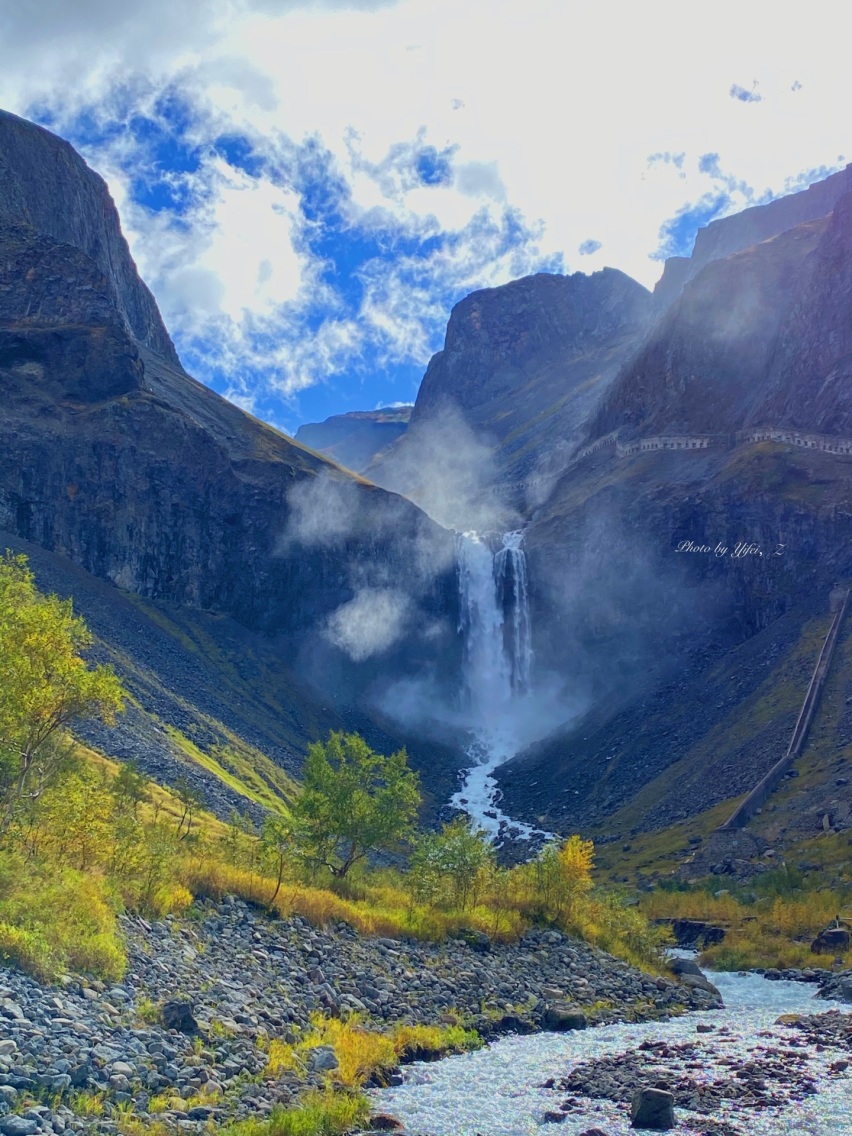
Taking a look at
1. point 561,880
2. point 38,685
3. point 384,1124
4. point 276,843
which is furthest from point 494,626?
point 384,1124

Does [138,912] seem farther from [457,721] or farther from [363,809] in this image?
[457,721]

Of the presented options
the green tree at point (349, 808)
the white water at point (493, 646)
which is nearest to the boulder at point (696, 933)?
the green tree at point (349, 808)

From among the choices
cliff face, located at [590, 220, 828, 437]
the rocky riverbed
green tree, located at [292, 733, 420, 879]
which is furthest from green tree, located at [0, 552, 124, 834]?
cliff face, located at [590, 220, 828, 437]

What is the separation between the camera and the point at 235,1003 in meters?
21.2

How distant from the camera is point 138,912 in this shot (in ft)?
78.7

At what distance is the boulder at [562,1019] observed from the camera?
95.0 feet

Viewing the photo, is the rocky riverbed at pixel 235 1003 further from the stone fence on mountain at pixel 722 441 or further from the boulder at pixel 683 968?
the stone fence on mountain at pixel 722 441

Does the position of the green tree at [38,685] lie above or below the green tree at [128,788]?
below

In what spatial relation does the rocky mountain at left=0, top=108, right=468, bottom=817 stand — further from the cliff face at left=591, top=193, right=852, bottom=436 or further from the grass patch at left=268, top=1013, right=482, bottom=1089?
the grass patch at left=268, top=1013, right=482, bottom=1089

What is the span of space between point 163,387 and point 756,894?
369 feet

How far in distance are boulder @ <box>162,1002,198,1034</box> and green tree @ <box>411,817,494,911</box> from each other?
21435 mm

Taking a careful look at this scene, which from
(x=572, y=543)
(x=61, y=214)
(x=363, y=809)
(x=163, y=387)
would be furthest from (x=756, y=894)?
(x=61, y=214)

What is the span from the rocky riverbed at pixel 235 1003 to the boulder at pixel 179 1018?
0.08ft

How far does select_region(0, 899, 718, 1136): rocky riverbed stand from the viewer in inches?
573
